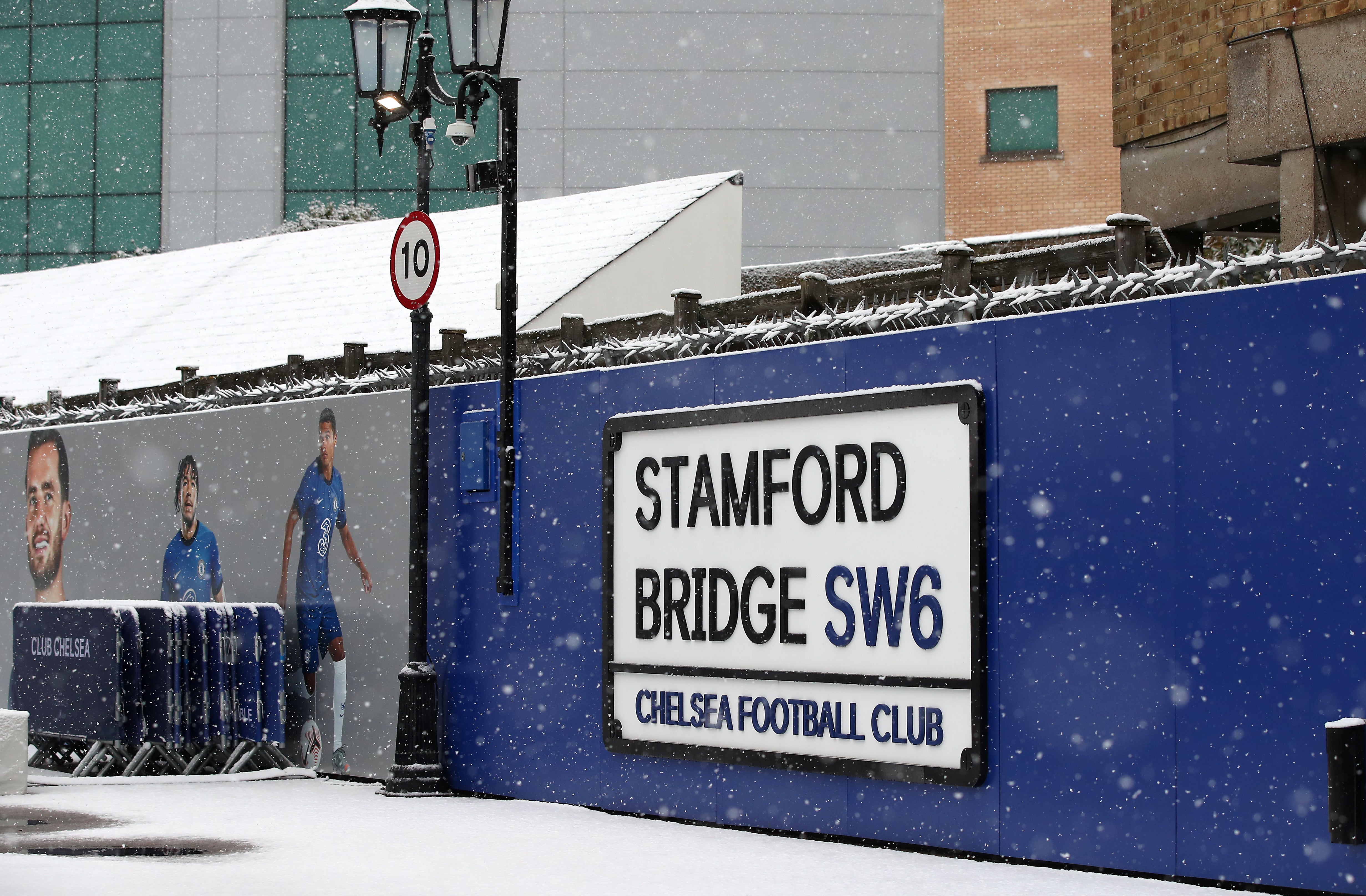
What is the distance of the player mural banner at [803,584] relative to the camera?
8414mm

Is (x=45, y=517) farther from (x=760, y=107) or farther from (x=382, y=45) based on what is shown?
(x=760, y=107)

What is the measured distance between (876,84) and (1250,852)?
38.2 metres

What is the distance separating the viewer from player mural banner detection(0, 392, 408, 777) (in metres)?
12.2

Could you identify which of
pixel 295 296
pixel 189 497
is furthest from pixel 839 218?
pixel 189 497

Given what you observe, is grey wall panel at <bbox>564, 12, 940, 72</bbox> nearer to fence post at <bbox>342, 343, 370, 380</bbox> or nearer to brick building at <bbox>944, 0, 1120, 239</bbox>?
brick building at <bbox>944, 0, 1120, 239</bbox>

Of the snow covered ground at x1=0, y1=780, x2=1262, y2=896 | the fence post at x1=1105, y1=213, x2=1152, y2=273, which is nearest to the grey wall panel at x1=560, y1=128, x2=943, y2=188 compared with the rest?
the snow covered ground at x1=0, y1=780, x2=1262, y2=896

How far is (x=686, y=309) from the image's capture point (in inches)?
408

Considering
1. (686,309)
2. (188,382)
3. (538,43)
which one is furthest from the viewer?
(538,43)

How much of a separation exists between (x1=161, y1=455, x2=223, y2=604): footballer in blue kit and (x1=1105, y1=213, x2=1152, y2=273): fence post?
8.23 m

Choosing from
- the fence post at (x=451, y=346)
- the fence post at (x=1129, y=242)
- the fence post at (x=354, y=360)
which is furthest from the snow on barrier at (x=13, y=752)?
the fence post at (x=1129, y=242)

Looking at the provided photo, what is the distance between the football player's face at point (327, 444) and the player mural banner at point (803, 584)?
3.21 m

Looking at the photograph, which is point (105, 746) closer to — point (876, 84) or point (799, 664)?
point (799, 664)

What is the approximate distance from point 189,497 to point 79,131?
36197 millimetres

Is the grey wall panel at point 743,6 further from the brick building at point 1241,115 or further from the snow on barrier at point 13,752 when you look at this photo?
the snow on barrier at point 13,752
